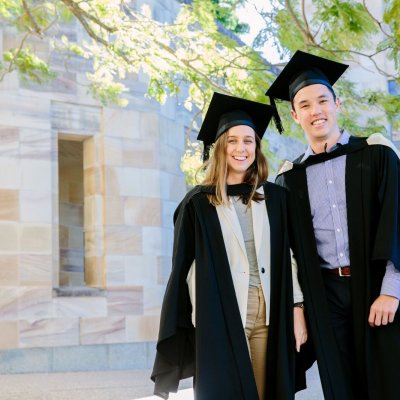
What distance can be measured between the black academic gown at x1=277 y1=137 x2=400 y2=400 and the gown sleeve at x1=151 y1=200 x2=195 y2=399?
56cm

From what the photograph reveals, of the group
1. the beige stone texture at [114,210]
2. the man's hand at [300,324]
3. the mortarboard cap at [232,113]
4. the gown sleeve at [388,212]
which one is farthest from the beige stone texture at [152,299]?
the gown sleeve at [388,212]

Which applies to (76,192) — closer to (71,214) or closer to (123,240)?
(71,214)

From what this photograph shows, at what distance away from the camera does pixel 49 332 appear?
10.5 metres

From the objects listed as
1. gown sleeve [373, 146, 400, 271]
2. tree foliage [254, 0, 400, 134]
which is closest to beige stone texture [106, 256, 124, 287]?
tree foliage [254, 0, 400, 134]

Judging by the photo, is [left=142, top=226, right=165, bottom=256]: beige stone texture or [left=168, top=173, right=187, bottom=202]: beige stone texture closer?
[left=142, top=226, right=165, bottom=256]: beige stone texture

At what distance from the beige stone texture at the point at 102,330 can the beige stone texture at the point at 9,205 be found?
Answer: 1.72 m

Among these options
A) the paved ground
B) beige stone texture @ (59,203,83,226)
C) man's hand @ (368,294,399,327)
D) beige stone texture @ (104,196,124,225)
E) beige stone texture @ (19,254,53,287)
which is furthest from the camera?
beige stone texture @ (59,203,83,226)

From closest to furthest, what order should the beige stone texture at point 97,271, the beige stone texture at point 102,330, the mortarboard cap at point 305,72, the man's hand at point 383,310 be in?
1. the man's hand at point 383,310
2. the mortarboard cap at point 305,72
3. the beige stone texture at point 102,330
4. the beige stone texture at point 97,271

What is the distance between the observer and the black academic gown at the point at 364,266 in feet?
12.8

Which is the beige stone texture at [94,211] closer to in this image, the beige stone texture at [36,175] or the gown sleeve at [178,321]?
the beige stone texture at [36,175]

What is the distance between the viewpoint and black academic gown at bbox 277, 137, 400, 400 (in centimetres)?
390

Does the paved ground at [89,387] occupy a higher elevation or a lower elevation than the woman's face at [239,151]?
lower

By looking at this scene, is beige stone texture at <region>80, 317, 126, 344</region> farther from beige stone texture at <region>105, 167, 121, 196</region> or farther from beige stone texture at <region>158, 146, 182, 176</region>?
beige stone texture at <region>158, 146, 182, 176</region>

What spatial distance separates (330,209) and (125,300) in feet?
24.3
